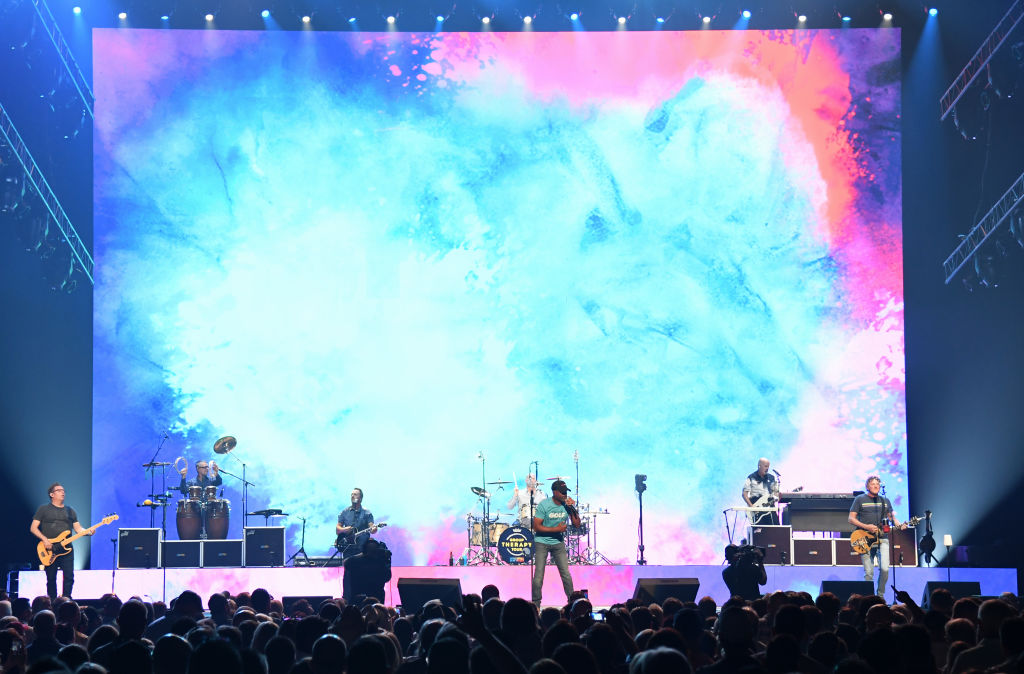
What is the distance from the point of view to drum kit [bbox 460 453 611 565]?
55.2 feet

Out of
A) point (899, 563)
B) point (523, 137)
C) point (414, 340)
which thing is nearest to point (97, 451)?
point (414, 340)

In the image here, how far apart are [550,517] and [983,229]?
861cm

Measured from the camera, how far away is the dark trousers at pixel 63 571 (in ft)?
47.9

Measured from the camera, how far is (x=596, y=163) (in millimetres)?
18984

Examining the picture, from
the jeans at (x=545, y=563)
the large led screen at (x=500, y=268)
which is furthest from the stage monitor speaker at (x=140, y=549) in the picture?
the jeans at (x=545, y=563)

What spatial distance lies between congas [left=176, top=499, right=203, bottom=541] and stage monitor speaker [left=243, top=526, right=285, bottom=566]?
0.85m

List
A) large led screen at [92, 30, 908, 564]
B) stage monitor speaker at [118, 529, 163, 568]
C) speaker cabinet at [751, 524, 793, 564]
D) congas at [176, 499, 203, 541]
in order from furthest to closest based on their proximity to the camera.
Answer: large led screen at [92, 30, 908, 564]
congas at [176, 499, 203, 541]
stage monitor speaker at [118, 529, 163, 568]
speaker cabinet at [751, 524, 793, 564]

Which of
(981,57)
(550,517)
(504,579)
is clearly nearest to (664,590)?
(550,517)

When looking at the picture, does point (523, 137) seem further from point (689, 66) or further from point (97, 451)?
point (97, 451)

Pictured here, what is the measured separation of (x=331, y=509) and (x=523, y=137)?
670cm

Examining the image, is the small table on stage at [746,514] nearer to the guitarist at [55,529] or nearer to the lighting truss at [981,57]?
the lighting truss at [981,57]

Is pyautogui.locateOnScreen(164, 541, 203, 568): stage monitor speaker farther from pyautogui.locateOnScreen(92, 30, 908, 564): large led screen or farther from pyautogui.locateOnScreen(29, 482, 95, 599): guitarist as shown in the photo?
pyautogui.locateOnScreen(92, 30, 908, 564): large led screen

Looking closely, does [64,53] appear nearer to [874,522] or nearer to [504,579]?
[504,579]

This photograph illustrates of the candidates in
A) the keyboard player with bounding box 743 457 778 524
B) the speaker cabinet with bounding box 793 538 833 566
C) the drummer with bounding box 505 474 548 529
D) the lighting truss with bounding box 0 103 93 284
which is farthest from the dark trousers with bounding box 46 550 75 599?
the speaker cabinet with bounding box 793 538 833 566
